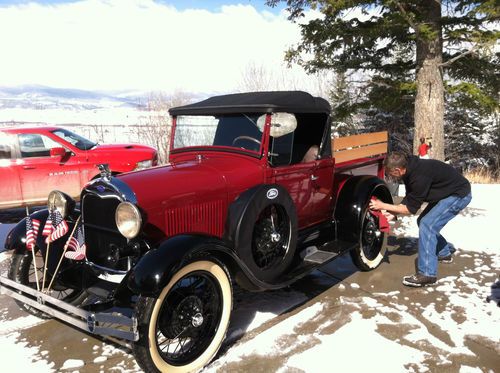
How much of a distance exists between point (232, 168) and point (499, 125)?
46.6ft

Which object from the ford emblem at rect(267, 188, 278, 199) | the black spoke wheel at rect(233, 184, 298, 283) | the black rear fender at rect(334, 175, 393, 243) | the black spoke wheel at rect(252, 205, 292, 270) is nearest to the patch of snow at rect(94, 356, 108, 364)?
the black spoke wheel at rect(233, 184, 298, 283)

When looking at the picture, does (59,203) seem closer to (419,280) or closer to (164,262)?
(164,262)

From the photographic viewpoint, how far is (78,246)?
139 inches

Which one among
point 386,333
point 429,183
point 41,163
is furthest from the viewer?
point 41,163

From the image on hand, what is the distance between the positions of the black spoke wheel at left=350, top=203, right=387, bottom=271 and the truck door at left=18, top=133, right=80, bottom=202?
531cm

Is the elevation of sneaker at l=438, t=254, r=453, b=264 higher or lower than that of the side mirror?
lower

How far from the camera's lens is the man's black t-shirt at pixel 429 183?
3.94m

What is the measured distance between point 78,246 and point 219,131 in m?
1.66

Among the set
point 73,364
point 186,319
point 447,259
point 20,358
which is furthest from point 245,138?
point 447,259

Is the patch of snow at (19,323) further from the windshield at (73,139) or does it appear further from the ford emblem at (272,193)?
the windshield at (73,139)

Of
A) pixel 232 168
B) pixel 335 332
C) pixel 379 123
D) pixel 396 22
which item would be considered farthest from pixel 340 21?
pixel 335 332

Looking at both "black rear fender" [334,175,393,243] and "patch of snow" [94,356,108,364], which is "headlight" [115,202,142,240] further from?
"black rear fender" [334,175,393,243]

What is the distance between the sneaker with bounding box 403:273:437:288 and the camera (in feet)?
13.2

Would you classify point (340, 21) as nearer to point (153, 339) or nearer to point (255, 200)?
point (255, 200)
